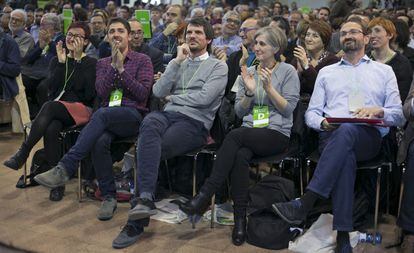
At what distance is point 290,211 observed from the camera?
3.10 m

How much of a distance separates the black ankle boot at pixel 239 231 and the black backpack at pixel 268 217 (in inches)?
1.3

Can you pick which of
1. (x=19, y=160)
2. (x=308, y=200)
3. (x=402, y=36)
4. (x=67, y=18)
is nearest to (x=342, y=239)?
(x=308, y=200)

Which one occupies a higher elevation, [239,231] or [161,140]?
[161,140]

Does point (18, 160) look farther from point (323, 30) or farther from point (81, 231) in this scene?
point (323, 30)

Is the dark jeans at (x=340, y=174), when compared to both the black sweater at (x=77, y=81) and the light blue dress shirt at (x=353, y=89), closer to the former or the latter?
the light blue dress shirt at (x=353, y=89)

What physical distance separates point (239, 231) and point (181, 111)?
955mm

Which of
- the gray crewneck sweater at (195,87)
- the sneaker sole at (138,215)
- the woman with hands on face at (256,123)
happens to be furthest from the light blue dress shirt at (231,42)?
the sneaker sole at (138,215)

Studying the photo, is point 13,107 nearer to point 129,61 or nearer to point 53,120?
point 53,120

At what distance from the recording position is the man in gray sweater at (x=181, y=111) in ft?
11.1

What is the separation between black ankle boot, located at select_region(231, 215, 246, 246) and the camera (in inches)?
130

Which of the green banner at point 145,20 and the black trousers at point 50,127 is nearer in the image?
the black trousers at point 50,127

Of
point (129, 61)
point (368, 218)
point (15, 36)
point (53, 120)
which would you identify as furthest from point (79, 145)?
point (15, 36)

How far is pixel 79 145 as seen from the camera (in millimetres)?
3713

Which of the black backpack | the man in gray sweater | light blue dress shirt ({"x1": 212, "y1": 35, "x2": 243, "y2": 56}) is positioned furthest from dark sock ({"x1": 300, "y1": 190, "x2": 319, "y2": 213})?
light blue dress shirt ({"x1": 212, "y1": 35, "x2": 243, "y2": 56})
